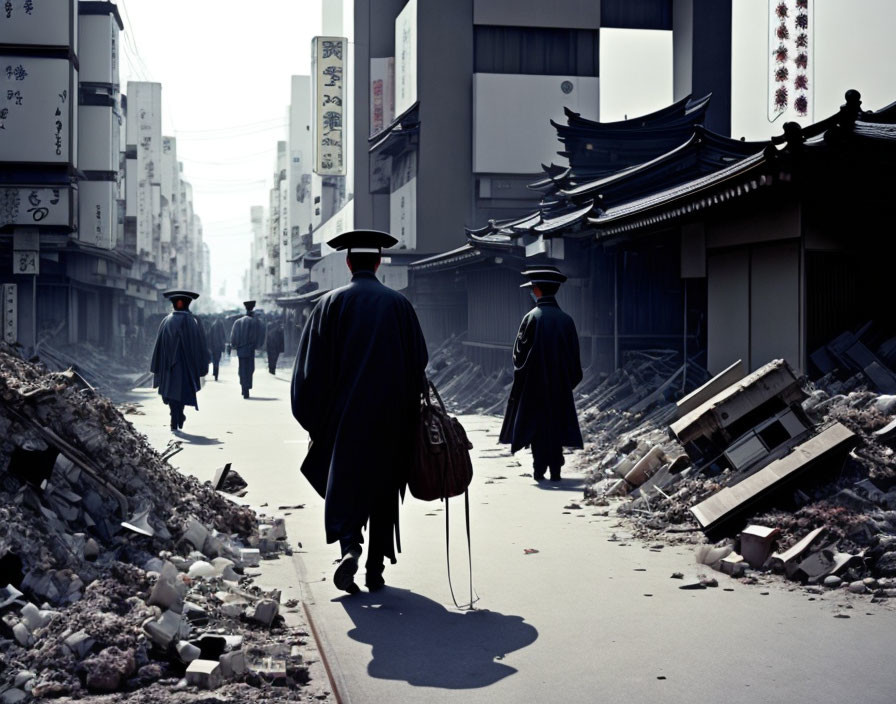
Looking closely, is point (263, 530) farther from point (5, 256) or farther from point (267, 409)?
point (5, 256)

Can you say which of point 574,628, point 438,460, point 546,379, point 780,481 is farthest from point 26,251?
point 574,628

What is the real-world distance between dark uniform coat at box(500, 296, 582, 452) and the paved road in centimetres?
216

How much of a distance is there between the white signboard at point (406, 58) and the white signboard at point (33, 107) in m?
17.6

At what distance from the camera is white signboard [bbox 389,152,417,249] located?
3659 cm

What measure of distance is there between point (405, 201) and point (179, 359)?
2329cm

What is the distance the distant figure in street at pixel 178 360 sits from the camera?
15844mm

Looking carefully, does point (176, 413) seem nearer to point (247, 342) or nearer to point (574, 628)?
point (247, 342)

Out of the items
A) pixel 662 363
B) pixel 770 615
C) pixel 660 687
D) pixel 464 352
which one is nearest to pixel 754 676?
pixel 660 687

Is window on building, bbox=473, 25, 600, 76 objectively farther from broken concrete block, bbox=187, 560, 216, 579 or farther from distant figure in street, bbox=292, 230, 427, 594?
broken concrete block, bbox=187, 560, 216, 579

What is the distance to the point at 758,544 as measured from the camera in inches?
264

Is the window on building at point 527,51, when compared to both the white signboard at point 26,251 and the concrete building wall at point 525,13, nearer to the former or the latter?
the concrete building wall at point 525,13

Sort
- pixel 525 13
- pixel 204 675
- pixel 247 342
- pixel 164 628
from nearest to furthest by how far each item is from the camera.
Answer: pixel 204 675, pixel 164 628, pixel 247 342, pixel 525 13

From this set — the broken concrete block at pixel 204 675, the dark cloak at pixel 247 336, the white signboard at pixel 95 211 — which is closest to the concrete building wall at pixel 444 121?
the dark cloak at pixel 247 336

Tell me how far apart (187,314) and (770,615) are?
1236 cm
